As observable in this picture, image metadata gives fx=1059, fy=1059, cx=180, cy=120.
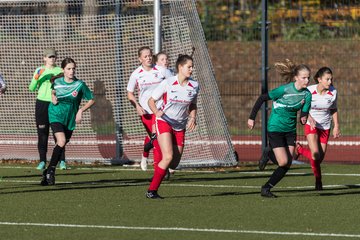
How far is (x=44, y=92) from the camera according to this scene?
17750mm

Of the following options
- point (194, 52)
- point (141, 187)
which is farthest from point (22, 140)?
point (141, 187)

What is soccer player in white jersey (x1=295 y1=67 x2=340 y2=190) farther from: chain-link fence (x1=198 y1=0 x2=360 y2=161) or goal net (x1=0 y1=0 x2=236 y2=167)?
chain-link fence (x1=198 y1=0 x2=360 y2=161)

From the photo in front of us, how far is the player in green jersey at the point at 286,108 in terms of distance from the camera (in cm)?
1330

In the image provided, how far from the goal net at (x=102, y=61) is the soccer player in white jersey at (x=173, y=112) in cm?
466

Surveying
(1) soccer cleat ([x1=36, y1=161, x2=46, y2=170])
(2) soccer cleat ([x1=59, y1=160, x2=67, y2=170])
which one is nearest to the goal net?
(2) soccer cleat ([x1=59, y1=160, x2=67, y2=170])

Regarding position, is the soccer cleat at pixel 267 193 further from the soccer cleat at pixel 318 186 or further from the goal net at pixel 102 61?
the goal net at pixel 102 61

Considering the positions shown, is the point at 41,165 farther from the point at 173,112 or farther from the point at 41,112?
the point at 173,112

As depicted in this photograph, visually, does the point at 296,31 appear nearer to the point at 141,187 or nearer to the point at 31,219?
the point at 141,187

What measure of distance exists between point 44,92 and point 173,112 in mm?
5166

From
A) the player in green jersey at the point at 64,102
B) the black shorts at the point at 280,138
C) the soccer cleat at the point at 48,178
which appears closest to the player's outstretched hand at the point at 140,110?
the player in green jersey at the point at 64,102

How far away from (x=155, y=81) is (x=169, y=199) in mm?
3296

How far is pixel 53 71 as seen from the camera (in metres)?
17.5

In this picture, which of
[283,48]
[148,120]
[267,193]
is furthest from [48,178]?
[283,48]

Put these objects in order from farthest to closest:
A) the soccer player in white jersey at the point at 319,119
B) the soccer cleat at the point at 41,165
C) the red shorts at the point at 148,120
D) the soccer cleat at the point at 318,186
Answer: the soccer cleat at the point at 41,165
the red shorts at the point at 148,120
the soccer player in white jersey at the point at 319,119
the soccer cleat at the point at 318,186
